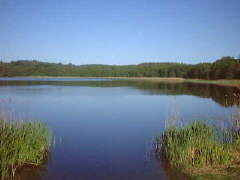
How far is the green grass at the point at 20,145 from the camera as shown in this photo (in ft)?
17.0

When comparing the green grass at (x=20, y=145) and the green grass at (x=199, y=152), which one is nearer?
the green grass at (x=20, y=145)

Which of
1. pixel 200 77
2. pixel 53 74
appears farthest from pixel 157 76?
pixel 53 74

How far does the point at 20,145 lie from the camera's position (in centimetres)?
554

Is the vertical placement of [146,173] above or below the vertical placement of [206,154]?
below

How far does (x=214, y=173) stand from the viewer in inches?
202

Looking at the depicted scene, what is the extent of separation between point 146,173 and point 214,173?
1621 mm

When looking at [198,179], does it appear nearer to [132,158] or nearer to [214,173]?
[214,173]

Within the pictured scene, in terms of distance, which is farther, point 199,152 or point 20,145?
point 199,152

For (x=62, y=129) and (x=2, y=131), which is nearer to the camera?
(x=2, y=131)

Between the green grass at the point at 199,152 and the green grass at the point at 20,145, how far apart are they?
11.6 ft

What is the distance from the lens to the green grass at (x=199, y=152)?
5.53 m

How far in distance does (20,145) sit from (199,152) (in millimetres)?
4632

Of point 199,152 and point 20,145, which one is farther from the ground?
point 20,145

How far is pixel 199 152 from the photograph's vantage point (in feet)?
19.5
